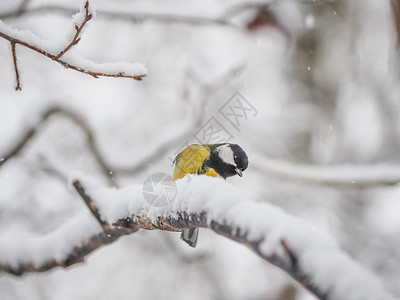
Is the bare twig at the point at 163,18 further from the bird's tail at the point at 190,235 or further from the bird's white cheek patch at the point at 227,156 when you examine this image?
the bird's tail at the point at 190,235

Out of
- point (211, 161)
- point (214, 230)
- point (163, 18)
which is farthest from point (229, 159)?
point (214, 230)

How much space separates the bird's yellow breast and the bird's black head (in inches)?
3.6

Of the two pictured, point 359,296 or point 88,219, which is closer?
point 359,296

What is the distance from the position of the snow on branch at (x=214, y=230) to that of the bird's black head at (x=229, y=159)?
112 cm

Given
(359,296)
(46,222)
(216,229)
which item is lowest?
(46,222)

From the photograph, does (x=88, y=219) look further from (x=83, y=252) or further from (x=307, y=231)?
(x=307, y=231)

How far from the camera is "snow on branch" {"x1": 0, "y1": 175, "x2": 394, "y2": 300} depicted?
78 cm

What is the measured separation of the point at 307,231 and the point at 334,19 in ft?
25.8

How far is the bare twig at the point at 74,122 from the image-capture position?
2252 mm

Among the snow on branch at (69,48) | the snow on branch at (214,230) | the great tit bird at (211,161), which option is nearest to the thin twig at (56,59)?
the snow on branch at (69,48)

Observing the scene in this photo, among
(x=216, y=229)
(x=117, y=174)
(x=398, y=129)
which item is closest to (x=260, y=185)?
(x=398, y=129)

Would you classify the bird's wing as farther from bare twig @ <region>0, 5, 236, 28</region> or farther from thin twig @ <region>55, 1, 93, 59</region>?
thin twig @ <region>55, 1, 93, 59</region>

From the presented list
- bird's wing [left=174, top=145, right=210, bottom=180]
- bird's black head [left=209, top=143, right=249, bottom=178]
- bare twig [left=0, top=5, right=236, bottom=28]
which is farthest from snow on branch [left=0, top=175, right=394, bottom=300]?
bare twig [left=0, top=5, right=236, bottom=28]

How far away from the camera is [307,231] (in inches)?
33.8
